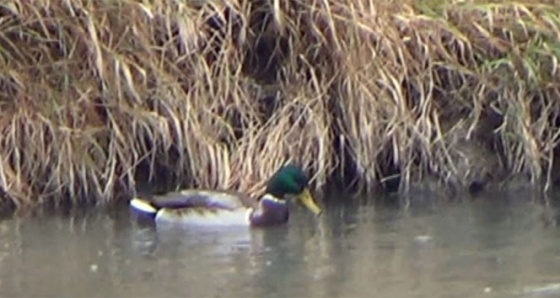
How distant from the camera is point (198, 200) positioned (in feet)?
37.0

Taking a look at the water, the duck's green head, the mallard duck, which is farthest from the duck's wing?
the duck's green head

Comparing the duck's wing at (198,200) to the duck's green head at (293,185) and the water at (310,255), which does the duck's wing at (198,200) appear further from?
the duck's green head at (293,185)

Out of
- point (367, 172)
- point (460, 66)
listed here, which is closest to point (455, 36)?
point (460, 66)

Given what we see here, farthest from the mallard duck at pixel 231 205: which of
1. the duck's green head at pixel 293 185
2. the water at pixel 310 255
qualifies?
the water at pixel 310 255

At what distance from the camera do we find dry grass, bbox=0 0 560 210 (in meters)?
11.4

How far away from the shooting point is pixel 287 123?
11688mm

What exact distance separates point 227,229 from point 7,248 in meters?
1.51

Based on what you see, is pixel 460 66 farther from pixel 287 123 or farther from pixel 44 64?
pixel 44 64

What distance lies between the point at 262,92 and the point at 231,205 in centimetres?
89

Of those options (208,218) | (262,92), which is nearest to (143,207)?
(208,218)

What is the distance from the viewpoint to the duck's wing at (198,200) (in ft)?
37.0

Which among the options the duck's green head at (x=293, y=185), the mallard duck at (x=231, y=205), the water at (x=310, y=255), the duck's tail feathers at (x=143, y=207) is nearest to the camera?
the water at (x=310, y=255)

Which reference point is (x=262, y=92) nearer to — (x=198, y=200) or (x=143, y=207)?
(x=198, y=200)

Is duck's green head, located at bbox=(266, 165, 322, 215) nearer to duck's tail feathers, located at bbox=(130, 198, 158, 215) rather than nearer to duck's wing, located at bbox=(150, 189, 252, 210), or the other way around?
duck's wing, located at bbox=(150, 189, 252, 210)
